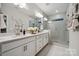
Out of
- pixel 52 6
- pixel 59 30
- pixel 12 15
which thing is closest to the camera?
pixel 12 15

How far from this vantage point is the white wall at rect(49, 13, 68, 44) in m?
4.71

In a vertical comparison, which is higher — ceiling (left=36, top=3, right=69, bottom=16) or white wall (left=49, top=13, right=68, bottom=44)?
ceiling (left=36, top=3, right=69, bottom=16)

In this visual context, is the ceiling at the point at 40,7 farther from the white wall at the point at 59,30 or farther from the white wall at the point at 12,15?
the white wall at the point at 59,30

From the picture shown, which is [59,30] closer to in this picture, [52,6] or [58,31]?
[58,31]

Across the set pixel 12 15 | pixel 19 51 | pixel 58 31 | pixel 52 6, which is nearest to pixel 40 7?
pixel 52 6

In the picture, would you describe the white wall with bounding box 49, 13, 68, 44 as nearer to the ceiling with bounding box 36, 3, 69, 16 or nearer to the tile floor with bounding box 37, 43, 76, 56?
the ceiling with bounding box 36, 3, 69, 16

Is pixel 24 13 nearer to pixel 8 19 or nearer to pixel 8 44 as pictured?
pixel 8 19

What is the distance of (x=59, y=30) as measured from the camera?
16.2 ft

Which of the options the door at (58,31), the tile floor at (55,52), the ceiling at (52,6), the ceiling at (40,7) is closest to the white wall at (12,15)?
the ceiling at (40,7)

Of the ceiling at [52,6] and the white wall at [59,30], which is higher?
the ceiling at [52,6]

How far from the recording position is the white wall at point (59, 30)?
15.5ft

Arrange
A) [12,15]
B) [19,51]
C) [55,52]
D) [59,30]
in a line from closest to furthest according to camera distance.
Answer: [19,51], [12,15], [55,52], [59,30]

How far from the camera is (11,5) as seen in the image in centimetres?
212

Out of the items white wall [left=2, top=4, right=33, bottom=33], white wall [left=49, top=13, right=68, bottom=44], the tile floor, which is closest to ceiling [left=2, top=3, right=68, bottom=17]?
white wall [left=2, top=4, right=33, bottom=33]
